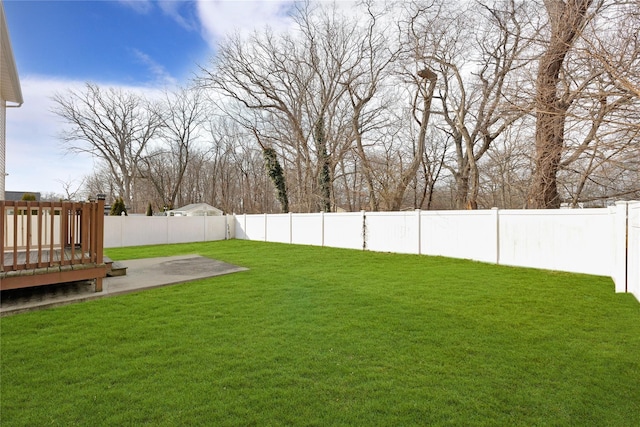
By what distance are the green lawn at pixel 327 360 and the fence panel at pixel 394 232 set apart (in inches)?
182

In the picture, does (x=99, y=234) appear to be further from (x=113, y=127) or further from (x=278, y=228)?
(x=113, y=127)

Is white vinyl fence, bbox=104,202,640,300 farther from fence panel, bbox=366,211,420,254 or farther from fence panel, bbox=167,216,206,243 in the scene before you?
fence panel, bbox=167,216,206,243

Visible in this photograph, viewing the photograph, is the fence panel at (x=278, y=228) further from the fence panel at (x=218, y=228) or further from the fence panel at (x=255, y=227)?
the fence panel at (x=218, y=228)

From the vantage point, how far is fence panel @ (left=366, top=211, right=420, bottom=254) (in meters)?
9.59

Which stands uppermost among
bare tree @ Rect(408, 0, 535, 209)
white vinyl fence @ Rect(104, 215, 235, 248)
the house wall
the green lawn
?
bare tree @ Rect(408, 0, 535, 209)

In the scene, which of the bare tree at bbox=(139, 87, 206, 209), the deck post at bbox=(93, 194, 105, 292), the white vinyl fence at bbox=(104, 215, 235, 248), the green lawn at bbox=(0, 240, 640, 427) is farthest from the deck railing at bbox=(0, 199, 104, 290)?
the bare tree at bbox=(139, 87, 206, 209)

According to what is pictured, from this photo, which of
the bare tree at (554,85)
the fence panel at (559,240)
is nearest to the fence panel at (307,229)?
the fence panel at (559,240)

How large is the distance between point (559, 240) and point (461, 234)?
2.15 metres

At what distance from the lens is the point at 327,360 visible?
2.71m

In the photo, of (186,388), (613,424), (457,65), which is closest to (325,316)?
(186,388)

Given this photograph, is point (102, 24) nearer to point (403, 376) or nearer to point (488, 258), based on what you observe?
point (403, 376)

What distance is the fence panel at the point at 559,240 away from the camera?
6.18 m

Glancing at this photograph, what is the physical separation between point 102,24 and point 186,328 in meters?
8.10

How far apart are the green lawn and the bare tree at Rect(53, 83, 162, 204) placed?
25876 mm
